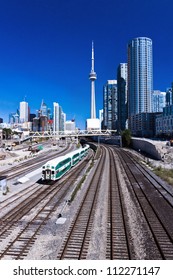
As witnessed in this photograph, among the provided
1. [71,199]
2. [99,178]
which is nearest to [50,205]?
[71,199]

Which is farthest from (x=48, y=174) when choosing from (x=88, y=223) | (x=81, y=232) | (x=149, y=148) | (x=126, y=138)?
(x=126, y=138)

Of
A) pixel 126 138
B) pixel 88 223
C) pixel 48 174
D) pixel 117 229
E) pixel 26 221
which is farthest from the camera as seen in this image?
pixel 126 138

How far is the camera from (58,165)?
34188mm

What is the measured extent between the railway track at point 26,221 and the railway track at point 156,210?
7.10 m

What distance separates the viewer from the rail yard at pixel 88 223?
13.0 metres

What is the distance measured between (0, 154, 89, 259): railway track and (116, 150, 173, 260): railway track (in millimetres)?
7097

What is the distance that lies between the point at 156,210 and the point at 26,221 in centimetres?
1051

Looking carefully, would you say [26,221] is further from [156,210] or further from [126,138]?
[126,138]

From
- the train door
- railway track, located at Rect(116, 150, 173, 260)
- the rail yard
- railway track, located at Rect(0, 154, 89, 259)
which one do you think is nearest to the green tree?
railway track, located at Rect(116, 150, 173, 260)

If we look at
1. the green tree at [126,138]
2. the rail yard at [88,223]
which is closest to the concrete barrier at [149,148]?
the green tree at [126,138]

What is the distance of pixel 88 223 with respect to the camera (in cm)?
1742

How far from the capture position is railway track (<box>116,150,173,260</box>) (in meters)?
13.6

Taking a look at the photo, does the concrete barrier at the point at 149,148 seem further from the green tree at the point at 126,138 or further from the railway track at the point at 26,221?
the railway track at the point at 26,221
